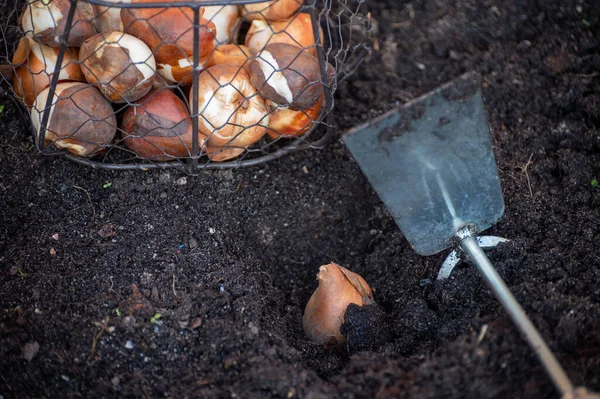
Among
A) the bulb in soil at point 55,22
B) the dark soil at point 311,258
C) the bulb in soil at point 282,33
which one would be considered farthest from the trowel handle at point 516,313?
the bulb in soil at point 55,22

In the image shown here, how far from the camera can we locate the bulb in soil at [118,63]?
4.40ft

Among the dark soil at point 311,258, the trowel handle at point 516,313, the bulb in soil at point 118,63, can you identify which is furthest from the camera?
the bulb in soil at point 118,63

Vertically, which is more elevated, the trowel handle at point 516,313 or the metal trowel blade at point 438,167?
the metal trowel blade at point 438,167

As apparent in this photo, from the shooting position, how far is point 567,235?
4.80ft

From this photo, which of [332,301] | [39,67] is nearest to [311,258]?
[332,301]

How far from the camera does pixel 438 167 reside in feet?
4.83

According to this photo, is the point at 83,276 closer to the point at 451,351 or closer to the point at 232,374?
the point at 232,374

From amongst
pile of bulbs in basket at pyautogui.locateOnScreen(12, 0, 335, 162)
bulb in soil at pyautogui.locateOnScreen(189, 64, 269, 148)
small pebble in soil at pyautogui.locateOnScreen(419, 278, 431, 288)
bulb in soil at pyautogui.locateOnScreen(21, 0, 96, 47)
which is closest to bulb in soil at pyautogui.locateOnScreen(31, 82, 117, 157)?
pile of bulbs in basket at pyautogui.locateOnScreen(12, 0, 335, 162)

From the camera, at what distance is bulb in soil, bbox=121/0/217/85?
1.35 metres

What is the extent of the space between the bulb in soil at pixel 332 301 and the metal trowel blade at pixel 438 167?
18 cm

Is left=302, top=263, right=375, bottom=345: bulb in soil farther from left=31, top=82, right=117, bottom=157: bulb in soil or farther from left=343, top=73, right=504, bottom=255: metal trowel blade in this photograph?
left=31, top=82, right=117, bottom=157: bulb in soil

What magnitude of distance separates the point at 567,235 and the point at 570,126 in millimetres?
399

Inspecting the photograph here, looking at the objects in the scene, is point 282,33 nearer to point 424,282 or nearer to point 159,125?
point 159,125

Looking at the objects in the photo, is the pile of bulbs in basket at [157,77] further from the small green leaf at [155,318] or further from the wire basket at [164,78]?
the small green leaf at [155,318]
